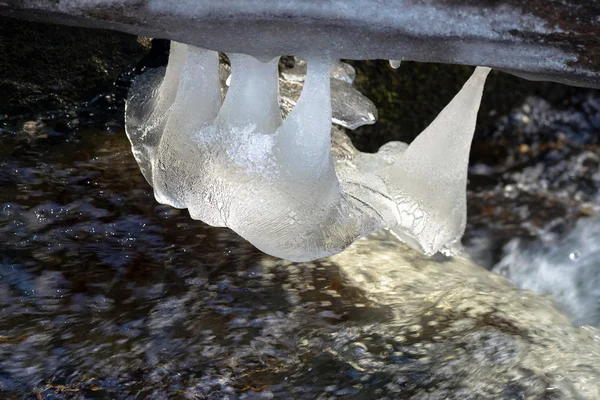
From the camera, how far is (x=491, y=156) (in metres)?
4.66

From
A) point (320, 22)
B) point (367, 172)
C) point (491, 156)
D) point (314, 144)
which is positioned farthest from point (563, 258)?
point (320, 22)

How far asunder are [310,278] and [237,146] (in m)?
0.72

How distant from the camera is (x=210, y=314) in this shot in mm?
2342

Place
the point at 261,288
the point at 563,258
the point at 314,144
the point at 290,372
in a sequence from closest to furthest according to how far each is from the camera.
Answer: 1. the point at 314,144
2. the point at 290,372
3. the point at 261,288
4. the point at 563,258

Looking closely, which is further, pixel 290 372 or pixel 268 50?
pixel 290 372

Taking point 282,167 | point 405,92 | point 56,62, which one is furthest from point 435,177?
point 405,92

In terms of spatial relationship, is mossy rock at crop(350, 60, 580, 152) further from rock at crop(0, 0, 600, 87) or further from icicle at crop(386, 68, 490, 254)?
rock at crop(0, 0, 600, 87)

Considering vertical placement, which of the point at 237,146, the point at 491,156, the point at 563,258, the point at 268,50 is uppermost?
the point at 268,50

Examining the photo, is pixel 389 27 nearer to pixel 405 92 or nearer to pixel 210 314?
pixel 210 314

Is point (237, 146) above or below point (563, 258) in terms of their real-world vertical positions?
above

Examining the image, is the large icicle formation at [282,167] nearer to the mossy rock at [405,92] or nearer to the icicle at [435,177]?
the icicle at [435,177]

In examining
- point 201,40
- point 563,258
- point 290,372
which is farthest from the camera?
point 563,258

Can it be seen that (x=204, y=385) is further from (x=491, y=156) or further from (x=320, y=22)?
(x=491, y=156)

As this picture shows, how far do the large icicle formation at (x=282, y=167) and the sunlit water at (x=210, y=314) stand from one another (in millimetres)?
264
